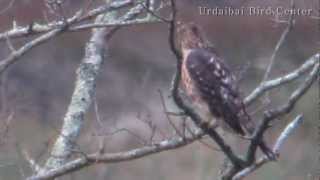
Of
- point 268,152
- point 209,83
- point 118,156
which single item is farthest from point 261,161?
point 209,83

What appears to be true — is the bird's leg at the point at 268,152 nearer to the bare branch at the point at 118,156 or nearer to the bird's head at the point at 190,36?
the bare branch at the point at 118,156

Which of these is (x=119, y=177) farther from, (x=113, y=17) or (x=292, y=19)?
(x=292, y=19)

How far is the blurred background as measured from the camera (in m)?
6.99

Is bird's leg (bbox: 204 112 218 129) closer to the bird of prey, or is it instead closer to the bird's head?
the bird of prey

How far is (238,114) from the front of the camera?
3.73 m

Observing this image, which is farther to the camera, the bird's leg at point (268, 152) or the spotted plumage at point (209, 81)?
the spotted plumage at point (209, 81)

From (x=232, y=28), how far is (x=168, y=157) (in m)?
2.66

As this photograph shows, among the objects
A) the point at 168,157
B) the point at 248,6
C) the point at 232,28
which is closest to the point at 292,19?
the point at 248,6

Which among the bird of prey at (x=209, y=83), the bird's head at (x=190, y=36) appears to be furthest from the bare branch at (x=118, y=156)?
the bird's head at (x=190, y=36)

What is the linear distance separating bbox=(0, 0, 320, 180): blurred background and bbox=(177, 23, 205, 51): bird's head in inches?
47.7

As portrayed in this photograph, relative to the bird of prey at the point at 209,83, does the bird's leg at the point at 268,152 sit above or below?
above

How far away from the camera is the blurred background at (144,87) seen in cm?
699

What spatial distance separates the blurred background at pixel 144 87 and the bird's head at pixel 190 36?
1213 mm

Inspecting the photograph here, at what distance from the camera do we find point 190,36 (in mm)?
4074
